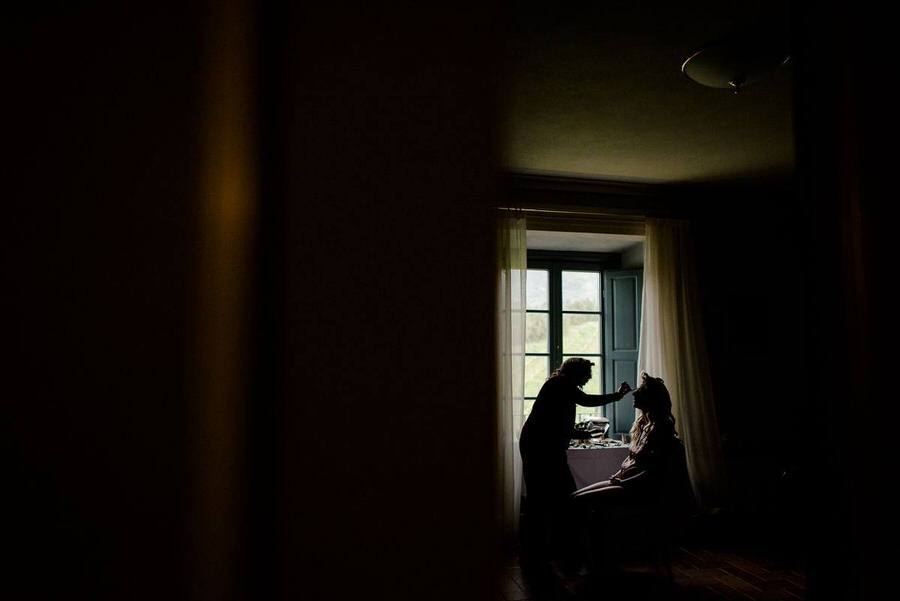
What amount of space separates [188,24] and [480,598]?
91 cm

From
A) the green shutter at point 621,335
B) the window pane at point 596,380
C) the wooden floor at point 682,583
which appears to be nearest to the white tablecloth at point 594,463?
the wooden floor at point 682,583

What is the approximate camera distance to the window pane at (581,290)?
6.12 metres

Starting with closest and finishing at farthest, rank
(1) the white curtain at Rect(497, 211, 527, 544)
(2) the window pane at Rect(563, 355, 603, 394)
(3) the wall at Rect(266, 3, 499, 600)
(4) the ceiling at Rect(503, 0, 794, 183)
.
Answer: (3) the wall at Rect(266, 3, 499, 600) → (4) the ceiling at Rect(503, 0, 794, 183) → (1) the white curtain at Rect(497, 211, 527, 544) → (2) the window pane at Rect(563, 355, 603, 394)

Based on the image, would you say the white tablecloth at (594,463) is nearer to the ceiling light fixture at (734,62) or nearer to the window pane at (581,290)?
the window pane at (581,290)

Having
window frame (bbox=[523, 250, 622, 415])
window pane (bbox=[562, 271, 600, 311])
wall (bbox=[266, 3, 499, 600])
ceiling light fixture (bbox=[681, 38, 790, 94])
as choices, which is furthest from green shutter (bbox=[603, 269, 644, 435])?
wall (bbox=[266, 3, 499, 600])

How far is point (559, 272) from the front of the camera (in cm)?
611

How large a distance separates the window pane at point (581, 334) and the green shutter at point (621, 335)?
0.20 m

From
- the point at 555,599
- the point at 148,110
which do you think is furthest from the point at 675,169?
the point at 148,110

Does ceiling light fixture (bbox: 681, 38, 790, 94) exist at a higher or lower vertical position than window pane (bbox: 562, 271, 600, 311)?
higher

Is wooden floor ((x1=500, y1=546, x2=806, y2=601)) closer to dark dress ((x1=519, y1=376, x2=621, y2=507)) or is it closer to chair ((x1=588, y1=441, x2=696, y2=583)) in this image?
chair ((x1=588, y1=441, x2=696, y2=583))

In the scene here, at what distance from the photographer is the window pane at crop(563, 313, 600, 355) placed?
6.02 metres

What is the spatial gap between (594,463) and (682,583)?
1069mm

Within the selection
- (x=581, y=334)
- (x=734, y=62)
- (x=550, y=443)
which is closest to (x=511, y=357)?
(x=550, y=443)

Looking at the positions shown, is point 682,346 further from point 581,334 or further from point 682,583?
point 682,583
